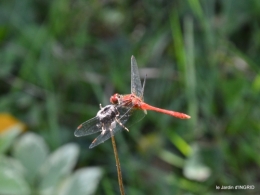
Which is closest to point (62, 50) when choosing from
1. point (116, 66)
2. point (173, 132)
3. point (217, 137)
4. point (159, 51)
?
point (116, 66)

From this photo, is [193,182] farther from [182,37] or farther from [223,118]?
[182,37]

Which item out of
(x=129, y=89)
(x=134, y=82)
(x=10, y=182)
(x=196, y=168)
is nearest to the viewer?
(x=134, y=82)

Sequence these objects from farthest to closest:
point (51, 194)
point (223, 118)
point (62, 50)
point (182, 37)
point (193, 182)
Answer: point (62, 50) < point (182, 37) < point (223, 118) < point (193, 182) < point (51, 194)

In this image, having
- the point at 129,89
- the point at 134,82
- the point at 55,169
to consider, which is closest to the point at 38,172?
the point at 55,169

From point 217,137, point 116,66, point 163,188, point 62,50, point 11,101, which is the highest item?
point 62,50

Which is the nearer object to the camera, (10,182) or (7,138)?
(10,182)

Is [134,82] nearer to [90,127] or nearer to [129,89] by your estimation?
[90,127]

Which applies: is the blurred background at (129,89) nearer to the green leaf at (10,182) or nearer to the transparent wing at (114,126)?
the green leaf at (10,182)

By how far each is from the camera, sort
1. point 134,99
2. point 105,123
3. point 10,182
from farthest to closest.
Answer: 1. point 10,182
2. point 134,99
3. point 105,123
